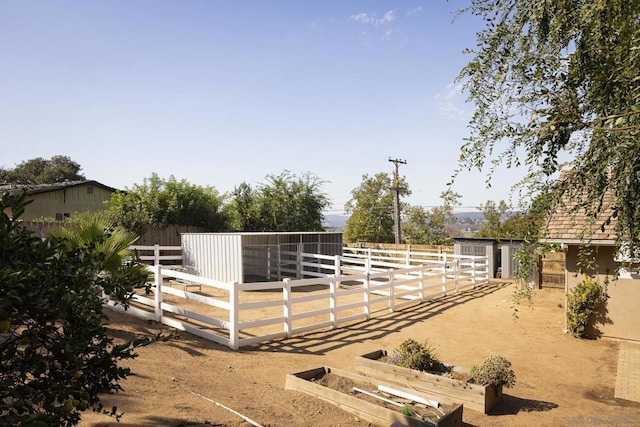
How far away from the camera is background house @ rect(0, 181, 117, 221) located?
1085 inches

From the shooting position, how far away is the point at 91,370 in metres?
2.19

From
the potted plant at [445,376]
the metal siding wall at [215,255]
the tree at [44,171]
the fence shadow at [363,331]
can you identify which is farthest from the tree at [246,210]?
the tree at [44,171]

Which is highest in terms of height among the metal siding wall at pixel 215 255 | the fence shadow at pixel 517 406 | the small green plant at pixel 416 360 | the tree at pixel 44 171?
the tree at pixel 44 171

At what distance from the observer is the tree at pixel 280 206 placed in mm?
26641

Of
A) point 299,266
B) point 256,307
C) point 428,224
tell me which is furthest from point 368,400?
point 428,224

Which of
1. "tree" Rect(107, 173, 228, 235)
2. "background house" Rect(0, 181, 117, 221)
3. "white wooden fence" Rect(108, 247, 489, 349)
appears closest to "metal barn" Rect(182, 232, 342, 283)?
"white wooden fence" Rect(108, 247, 489, 349)

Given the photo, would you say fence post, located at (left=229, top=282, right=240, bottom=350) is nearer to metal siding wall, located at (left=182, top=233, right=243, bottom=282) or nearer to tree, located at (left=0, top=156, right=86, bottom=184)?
metal siding wall, located at (left=182, top=233, right=243, bottom=282)

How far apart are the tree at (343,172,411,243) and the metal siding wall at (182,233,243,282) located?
21.1m

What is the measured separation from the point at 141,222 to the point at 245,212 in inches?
286

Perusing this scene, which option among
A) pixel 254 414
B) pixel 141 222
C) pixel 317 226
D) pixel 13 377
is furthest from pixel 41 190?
pixel 13 377

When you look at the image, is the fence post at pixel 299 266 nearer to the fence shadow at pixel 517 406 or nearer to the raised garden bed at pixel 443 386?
the raised garden bed at pixel 443 386

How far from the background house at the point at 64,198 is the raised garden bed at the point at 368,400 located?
25879 mm

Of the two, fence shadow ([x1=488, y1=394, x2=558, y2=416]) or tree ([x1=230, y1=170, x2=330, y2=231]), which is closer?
fence shadow ([x1=488, y1=394, x2=558, y2=416])

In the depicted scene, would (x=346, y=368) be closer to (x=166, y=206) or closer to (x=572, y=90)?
(x=572, y=90)
